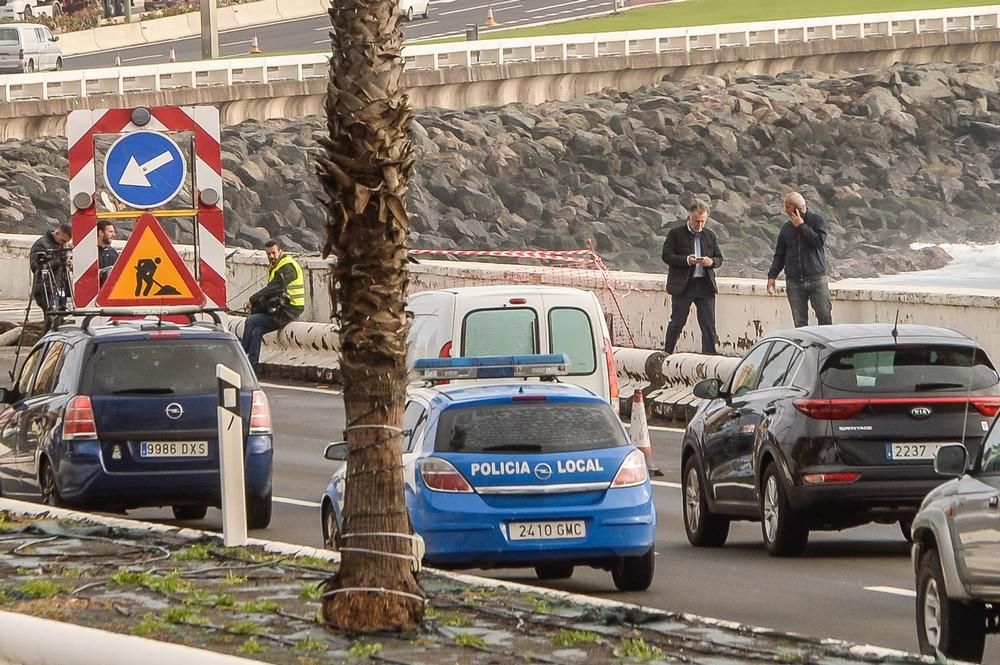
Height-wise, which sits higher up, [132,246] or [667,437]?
[132,246]

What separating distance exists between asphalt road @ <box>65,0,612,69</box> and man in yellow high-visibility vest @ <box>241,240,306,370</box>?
4058cm

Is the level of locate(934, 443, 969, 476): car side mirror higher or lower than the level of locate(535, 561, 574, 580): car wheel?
higher

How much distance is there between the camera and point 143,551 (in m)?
11.9

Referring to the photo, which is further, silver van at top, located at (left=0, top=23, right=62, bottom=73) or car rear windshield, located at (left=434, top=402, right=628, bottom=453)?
silver van at top, located at (left=0, top=23, right=62, bottom=73)

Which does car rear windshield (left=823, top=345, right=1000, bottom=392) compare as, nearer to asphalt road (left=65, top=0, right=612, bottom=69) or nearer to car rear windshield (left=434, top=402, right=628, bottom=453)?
car rear windshield (left=434, top=402, right=628, bottom=453)

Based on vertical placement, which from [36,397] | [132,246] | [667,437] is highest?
[132,246]

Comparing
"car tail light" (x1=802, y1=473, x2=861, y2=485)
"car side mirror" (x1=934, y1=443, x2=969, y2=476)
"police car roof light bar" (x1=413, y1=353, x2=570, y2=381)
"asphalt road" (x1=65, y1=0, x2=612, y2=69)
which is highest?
"asphalt road" (x1=65, y1=0, x2=612, y2=69)

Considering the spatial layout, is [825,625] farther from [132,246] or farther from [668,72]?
[668,72]

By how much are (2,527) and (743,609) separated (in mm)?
4324

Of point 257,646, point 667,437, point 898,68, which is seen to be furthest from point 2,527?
point 898,68

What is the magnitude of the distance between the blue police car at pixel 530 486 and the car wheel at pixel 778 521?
170cm

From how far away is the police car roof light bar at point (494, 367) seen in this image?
13781 millimetres

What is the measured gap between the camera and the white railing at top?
5403cm

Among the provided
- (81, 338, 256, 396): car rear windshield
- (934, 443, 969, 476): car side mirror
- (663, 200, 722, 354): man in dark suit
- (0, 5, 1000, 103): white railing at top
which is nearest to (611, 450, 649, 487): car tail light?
(934, 443, 969, 476): car side mirror
